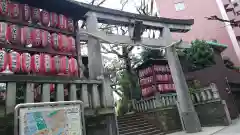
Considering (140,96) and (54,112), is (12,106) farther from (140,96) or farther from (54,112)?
(140,96)

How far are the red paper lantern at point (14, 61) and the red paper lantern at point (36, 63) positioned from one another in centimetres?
31

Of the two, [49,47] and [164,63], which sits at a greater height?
[164,63]

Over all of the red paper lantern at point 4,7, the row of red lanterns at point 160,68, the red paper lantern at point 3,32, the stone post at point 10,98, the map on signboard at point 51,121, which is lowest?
the map on signboard at point 51,121

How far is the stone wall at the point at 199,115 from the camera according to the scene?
33.8ft

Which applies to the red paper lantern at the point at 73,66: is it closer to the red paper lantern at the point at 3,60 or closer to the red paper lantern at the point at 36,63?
the red paper lantern at the point at 36,63

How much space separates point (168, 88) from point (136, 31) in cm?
770

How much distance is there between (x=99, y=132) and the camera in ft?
15.6

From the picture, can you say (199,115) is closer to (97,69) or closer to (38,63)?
(97,69)

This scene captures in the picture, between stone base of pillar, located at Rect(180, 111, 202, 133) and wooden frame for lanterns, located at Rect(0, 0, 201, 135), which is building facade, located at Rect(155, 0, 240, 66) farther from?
wooden frame for lanterns, located at Rect(0, 0, 201, 135)

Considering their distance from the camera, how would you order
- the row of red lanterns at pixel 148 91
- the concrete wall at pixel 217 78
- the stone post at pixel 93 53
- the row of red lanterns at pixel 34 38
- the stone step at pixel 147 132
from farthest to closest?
the row of red lanterns at pixel 148 91, the concrete wall at pixel 217 78, the stone step at pixel 147 132, the stone post at pixel 93 53, the row of red lanterns at pixel 34 38

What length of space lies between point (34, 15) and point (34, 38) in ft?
2.38

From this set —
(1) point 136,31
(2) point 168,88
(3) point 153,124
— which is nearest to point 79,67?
(1) point 136,31

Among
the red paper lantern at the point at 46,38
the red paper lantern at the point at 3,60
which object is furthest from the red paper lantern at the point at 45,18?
the red paper lantern at the point at 3,60

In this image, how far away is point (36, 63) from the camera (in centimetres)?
435
